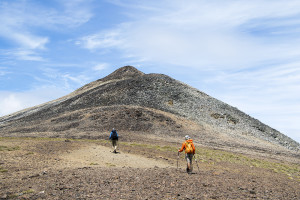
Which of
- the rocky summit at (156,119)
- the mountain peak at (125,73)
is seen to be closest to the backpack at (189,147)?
the rocky summit at (156,119)

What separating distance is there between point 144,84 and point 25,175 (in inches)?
2358

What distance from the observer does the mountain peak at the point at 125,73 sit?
98.3 m

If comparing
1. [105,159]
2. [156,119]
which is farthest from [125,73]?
[105,159]

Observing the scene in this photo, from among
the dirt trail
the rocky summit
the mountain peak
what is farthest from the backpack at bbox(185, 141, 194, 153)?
the mountain peak

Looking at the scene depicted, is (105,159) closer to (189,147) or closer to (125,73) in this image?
(189,147)

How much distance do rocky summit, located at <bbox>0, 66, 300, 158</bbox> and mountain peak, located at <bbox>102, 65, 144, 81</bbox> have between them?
1959 centimetres

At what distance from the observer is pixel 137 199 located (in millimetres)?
10555

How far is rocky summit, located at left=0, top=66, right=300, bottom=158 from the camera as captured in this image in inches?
1907

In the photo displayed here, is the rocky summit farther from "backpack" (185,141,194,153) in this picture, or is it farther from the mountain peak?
"backpack" (185,141,194,153)

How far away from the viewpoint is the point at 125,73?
10062cm

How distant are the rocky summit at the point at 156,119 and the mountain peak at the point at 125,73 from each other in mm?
19589

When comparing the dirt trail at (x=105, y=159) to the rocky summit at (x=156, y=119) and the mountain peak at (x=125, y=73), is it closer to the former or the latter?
the rocky summit at (x=156, y=119)

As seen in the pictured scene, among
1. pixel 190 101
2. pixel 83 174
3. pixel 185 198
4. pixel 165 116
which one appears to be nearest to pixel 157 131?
pixel 165 116

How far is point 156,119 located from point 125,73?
166ft
